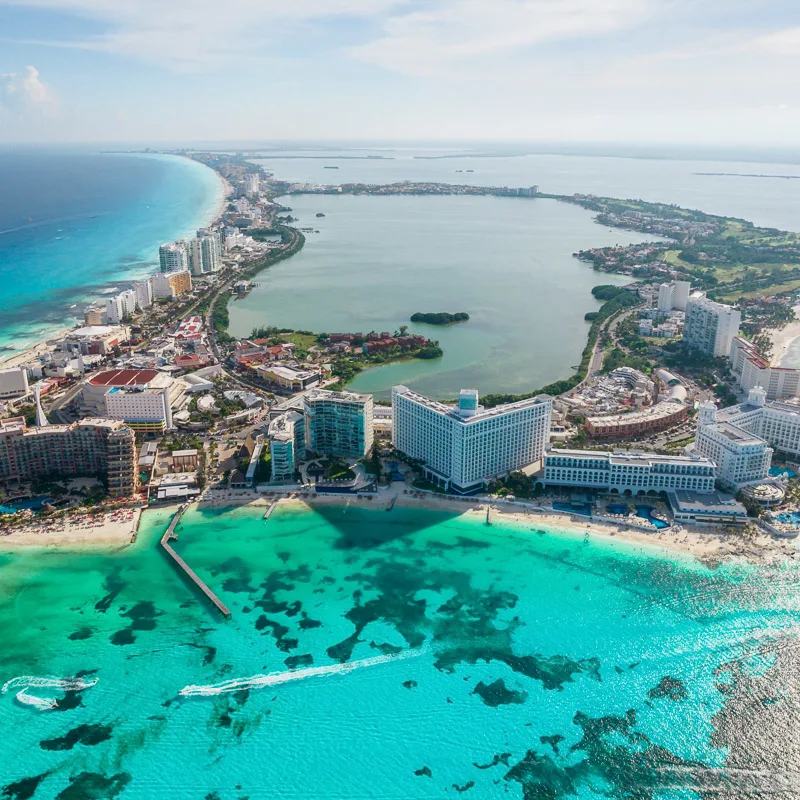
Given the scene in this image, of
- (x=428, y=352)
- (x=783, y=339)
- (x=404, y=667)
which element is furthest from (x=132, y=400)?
(x=783, y=339)

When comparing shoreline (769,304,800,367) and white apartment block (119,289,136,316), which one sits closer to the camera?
shoreline (769,304,800,367)

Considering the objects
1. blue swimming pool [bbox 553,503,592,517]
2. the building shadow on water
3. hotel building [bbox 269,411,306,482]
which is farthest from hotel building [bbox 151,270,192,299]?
blue swimming pool [bbox 553,503,592,517]

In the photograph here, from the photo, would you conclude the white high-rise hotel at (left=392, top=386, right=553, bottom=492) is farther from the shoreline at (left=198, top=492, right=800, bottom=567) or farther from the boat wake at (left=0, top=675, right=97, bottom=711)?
the boat wake at (left=0, top=675, right=97, bottom=711)

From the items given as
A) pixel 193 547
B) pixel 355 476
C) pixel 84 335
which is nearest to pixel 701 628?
pixel 355 476

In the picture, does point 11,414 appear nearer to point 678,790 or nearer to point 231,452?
point 231,452

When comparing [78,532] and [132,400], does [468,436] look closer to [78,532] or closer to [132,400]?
[78,532]

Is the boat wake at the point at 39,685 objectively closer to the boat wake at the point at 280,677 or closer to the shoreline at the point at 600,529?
the boat wake at the point at 280,677
